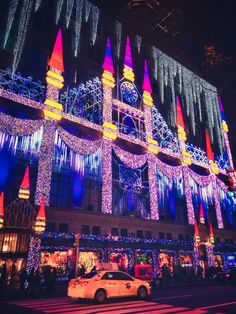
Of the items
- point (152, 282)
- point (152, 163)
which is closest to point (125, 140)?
point (152, 163)

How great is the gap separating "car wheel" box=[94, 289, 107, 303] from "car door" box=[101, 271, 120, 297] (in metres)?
0.20

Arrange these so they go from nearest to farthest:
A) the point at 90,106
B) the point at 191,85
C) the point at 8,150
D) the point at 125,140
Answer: the point at 8,150
the point at 90,106
the point at 125,140
the point at 191,85

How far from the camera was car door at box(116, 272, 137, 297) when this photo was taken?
1290cm

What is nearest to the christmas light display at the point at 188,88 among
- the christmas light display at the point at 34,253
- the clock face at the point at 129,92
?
the clock face at the point at 129,92

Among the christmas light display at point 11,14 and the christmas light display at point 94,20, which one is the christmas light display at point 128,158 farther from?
the christmas light display at point 94,20

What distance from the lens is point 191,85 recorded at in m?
47.9

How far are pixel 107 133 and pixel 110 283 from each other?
19.6 metres

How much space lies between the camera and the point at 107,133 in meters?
30.2

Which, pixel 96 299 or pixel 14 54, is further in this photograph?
pixel 14 54

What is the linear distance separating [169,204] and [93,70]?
20137 mm

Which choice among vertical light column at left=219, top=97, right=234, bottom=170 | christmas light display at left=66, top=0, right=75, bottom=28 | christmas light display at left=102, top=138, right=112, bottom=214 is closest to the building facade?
christmas light display at left=102, top=138, right=112, bottom=214

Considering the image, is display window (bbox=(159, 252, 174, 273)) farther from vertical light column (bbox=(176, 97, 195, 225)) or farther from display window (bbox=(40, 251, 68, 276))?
display window (bbox=(40, 251, 68, 276))

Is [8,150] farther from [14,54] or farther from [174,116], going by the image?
[174,116]

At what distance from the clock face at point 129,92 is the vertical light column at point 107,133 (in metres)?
2.49
